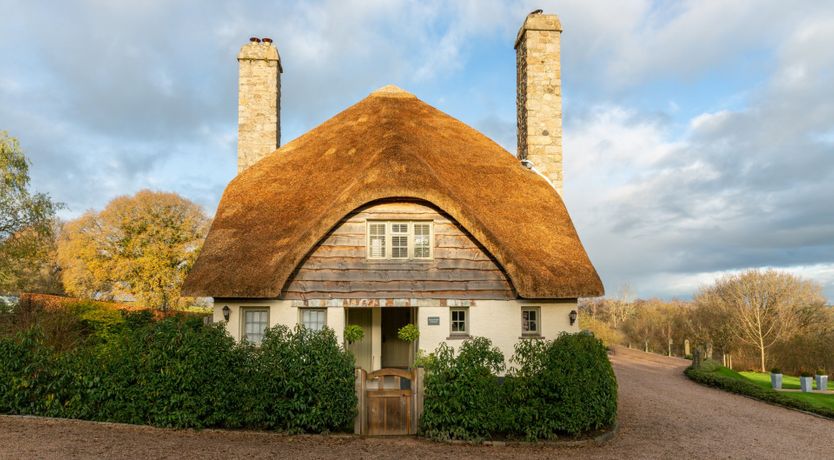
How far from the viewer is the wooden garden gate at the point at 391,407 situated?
9.45 metres

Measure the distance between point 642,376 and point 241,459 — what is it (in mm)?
16087

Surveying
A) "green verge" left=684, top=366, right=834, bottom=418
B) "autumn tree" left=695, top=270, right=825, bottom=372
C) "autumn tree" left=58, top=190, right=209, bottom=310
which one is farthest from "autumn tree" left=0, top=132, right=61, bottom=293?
"autumn tree" left=695, top=270, right=825, bottom=372

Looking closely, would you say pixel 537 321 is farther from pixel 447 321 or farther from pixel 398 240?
pixel 398 240

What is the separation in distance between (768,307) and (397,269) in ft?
89.3

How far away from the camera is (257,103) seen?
55.4 ft

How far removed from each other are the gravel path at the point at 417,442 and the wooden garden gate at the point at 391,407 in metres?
0.31

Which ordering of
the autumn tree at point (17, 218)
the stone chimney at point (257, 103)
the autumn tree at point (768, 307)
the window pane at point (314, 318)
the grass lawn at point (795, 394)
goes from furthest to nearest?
the autumn tree at point (768, 307) < the autumn tree at point (17, 218) < the stone chimney at point (257, 103) < the grass lawn at point (795, 394) < the window pane at point (314, 318)

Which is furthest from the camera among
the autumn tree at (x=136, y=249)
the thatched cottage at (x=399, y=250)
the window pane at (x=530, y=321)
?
the autumn tree at (x=136, y=249)

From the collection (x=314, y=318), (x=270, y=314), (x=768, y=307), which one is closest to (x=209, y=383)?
(x=270, y=314)

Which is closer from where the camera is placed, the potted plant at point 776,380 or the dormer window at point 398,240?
the dormer window at point 398,240

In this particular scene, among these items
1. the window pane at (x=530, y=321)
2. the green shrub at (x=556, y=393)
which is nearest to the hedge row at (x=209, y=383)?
the green shrub at (x=556, y=393)

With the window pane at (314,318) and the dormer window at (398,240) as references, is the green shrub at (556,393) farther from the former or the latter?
Answer: the window pane at (314,318)

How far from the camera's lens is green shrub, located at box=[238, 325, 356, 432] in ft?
29.8

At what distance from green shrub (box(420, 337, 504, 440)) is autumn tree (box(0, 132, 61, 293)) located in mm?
23461
